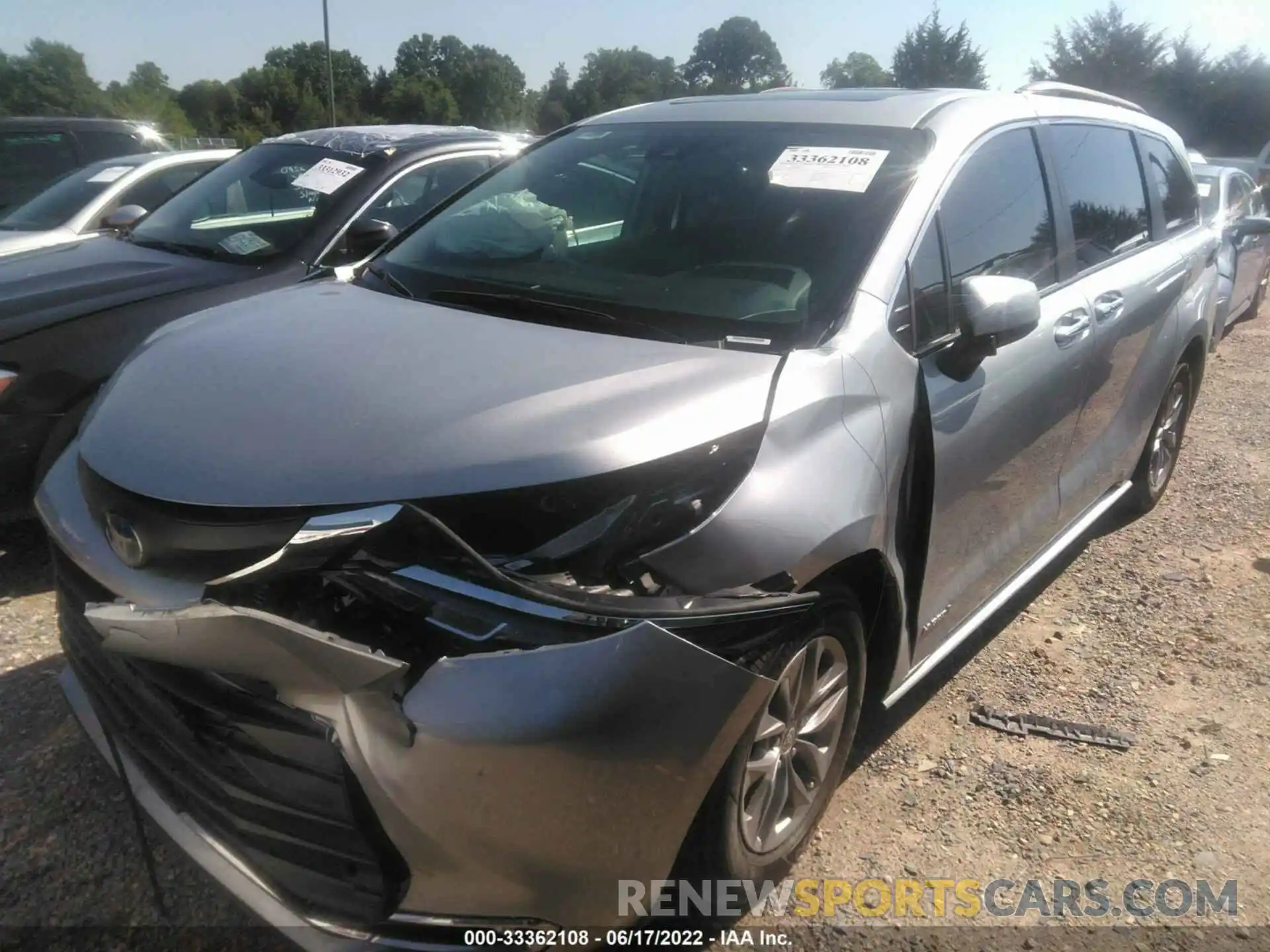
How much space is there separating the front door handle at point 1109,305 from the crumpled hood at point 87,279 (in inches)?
128

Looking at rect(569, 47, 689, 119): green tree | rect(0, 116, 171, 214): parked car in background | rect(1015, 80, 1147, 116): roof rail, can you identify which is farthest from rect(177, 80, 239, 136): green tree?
rect(1015, 80, 1147, 116): roof rail

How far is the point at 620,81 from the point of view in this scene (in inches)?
2409

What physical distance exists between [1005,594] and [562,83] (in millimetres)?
77242

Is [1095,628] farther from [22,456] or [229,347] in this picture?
[22,456]

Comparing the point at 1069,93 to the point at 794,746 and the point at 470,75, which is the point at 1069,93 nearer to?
the point at 794,746

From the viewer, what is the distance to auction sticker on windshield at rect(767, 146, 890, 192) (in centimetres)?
268

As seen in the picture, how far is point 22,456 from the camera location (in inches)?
138

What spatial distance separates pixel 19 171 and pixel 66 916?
828 centimetres

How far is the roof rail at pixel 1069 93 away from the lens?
12.4ft

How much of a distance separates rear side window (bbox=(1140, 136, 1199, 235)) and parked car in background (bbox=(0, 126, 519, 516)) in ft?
10.2

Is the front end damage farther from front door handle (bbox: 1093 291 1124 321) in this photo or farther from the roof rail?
the roof rail

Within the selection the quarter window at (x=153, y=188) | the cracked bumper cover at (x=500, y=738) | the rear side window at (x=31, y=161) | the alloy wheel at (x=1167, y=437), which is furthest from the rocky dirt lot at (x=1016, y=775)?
the rear side window at (x=31, y=161)

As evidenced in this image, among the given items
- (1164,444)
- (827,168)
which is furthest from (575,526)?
(1164,444)

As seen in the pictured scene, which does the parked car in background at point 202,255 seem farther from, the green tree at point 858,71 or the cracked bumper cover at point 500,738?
the green tree at point 858,71
